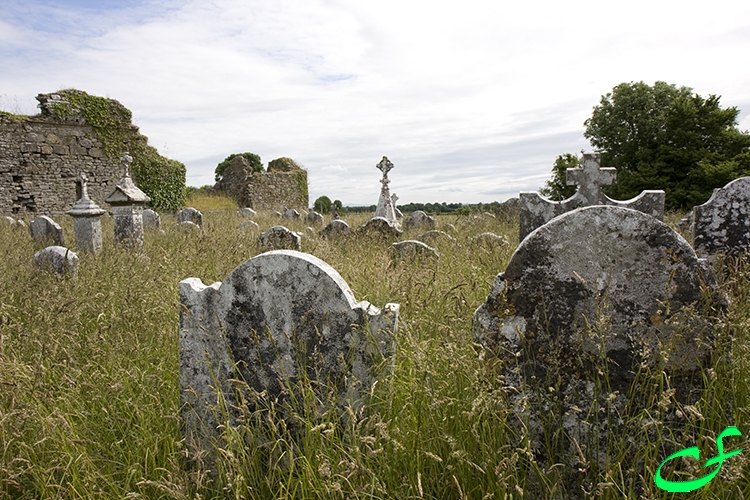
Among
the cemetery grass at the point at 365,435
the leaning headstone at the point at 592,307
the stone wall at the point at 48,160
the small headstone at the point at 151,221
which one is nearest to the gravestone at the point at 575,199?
the cemetery grass at the point at 365,435

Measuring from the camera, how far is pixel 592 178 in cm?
614

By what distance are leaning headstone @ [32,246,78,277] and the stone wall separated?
13464 millimetres

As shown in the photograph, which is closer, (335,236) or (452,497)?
(452,497)

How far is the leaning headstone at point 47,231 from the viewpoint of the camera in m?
8.55

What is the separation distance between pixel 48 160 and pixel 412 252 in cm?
1647

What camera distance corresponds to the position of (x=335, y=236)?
27.1 feet

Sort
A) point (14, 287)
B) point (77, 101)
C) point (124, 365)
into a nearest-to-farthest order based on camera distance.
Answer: point (124, 365), point (14, 287), point (77, 101)

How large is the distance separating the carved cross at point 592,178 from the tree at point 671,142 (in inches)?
507

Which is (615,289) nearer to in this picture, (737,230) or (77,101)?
(737,230)

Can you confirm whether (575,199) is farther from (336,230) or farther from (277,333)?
(277,333)

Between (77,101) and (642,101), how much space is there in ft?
72.3

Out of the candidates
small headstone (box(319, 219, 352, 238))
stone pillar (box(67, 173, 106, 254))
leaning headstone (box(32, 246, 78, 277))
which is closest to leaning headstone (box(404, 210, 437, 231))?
small headstone (box(319, 219, 352, 238))

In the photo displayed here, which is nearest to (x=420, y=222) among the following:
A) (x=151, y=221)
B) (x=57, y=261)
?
(x=151, y=221)

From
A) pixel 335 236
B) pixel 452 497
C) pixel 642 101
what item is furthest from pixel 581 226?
pixel 642 101
